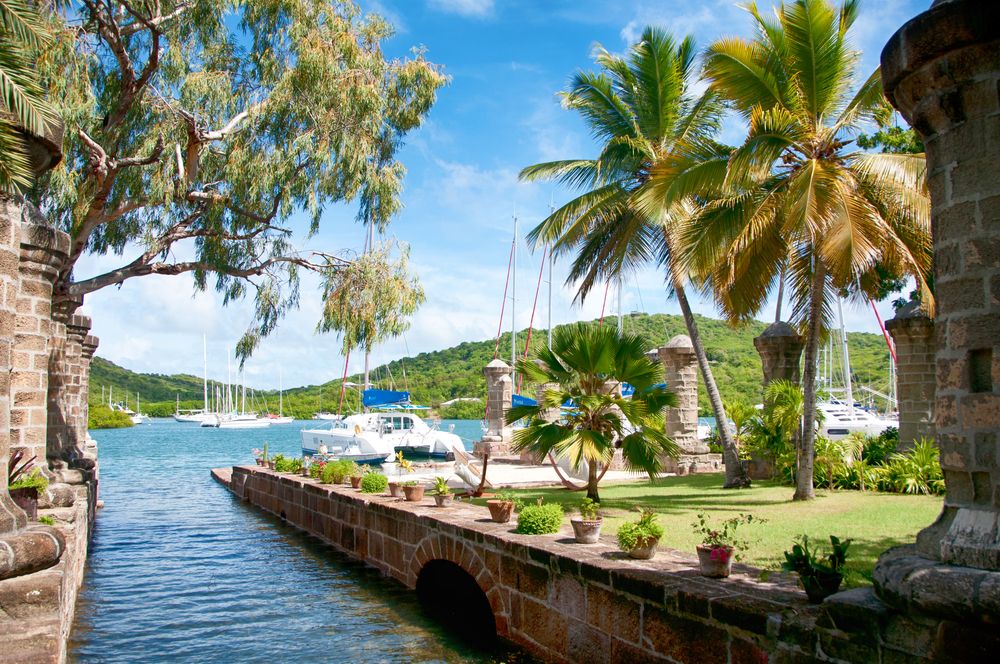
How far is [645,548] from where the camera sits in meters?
6.62

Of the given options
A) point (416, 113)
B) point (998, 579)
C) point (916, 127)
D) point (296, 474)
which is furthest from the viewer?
point (296, 474)

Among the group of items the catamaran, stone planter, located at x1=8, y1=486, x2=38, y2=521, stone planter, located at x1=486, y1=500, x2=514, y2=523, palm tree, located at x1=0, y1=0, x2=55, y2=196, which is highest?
palm tree, located at x1=0, y1=0, x2=55, y2=196

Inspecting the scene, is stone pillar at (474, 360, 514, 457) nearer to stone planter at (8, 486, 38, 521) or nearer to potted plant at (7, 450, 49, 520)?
potted plant at (7, 450, 49, 520)

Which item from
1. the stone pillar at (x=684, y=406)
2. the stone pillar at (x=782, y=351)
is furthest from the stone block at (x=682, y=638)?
the stone pillar at (x=684, y=406)

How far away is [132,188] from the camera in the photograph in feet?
45.0

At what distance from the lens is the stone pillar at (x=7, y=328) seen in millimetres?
3639

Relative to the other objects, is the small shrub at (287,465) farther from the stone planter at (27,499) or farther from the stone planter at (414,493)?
the stone planter at (27,499)

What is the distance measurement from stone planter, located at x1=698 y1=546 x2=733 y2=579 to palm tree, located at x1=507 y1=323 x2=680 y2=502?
3935 millimetres

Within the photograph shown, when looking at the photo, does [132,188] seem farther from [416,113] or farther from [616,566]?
[616,566]

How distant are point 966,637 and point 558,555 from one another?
4.06 meters

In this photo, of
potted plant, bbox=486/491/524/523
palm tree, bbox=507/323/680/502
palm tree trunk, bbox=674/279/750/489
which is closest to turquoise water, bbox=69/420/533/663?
potted plant, bbox=486/491/524/523

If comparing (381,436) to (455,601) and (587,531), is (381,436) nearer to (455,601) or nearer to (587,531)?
(455,601)

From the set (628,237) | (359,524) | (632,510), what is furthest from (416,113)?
(632,510)

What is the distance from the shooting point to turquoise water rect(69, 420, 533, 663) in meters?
8.28
